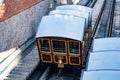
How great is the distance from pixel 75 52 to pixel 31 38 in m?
6.37

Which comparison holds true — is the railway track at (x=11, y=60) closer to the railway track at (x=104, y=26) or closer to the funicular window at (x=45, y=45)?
the funicular window at (x=45, y=45)

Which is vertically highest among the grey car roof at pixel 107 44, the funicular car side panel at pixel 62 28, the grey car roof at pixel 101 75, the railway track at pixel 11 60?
the funicular car side panel at pixel 62 28

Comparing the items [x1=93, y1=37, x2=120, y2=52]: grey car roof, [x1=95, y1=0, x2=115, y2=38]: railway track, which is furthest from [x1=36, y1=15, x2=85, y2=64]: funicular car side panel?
[x1=95, y1=0, x2=115, y2=38]: railway track

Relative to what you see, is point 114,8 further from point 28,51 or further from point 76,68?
point 76,68

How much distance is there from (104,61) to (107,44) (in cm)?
179

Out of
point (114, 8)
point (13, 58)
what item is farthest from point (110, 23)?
point (13, 58)

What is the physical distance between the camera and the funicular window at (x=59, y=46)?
1031 centimetres

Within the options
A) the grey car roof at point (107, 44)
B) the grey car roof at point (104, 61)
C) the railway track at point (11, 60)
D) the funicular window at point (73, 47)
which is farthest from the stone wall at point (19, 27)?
the grey car roof at point (104, 61)

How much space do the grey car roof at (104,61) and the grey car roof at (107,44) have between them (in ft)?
1.73

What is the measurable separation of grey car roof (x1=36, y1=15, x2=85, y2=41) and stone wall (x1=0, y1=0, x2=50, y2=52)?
8.37 ft

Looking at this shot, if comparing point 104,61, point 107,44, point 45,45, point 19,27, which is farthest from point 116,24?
point 104,61

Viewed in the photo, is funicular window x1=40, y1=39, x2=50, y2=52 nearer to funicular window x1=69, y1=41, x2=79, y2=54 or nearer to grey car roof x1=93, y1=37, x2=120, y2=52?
funicular window x1=69, y1=41, x2=79, y2=54

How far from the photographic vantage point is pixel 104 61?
23.4 feet

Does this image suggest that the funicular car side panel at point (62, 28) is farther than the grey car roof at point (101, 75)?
Yes
